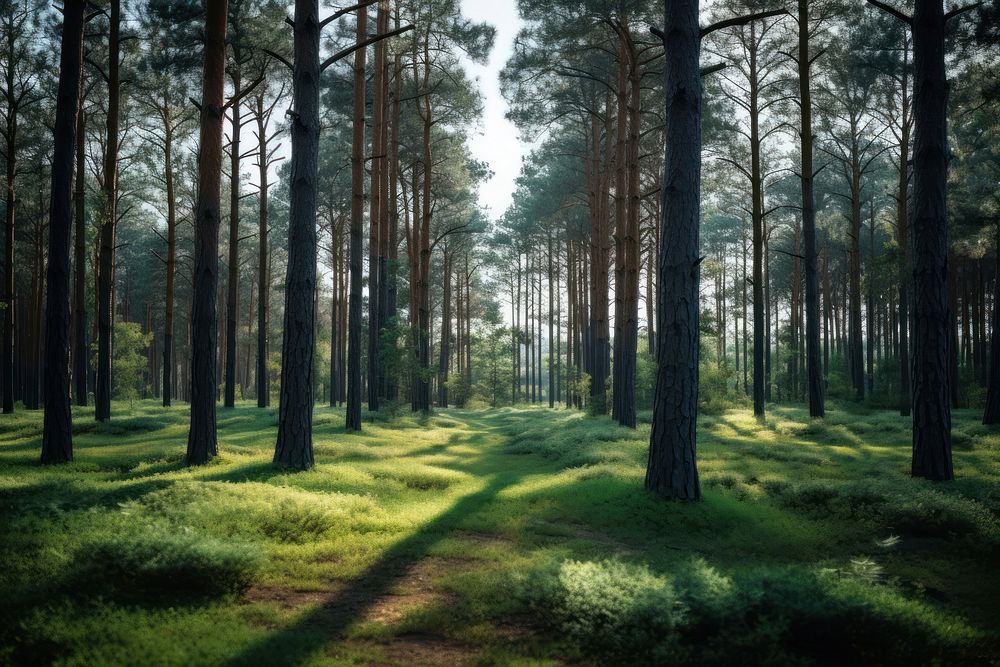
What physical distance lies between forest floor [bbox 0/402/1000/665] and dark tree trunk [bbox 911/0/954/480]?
86 cm

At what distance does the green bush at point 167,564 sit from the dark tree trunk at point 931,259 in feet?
31.0

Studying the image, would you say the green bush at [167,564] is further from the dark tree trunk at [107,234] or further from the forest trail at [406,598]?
the dark tree trunk at [107,234]

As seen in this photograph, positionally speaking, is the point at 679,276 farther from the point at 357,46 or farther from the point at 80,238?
the point at 80,238

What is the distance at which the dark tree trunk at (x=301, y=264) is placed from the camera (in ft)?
30.7

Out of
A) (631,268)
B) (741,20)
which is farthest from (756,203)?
(741,20)

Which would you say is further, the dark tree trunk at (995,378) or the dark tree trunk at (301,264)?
the dark tree trunk at (995,378)

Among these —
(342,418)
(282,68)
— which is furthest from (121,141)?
(342,418)

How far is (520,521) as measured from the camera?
23.9ft

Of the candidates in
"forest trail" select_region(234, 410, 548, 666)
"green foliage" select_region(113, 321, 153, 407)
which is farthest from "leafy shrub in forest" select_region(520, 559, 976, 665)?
"green foliage" select_region(113, 321, 153, 407)

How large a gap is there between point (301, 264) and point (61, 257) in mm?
4243

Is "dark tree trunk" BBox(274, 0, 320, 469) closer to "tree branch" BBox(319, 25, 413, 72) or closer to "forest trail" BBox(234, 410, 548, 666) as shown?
"tree branch" BBox(319, 25, 413, 72)

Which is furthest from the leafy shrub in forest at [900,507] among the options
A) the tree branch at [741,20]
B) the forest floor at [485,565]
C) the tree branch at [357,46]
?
the tree branch at [357,46]

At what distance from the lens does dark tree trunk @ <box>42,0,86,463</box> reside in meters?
9.74

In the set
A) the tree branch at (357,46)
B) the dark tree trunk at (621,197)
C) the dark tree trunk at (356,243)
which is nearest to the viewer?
the tree branch at (357,46)
